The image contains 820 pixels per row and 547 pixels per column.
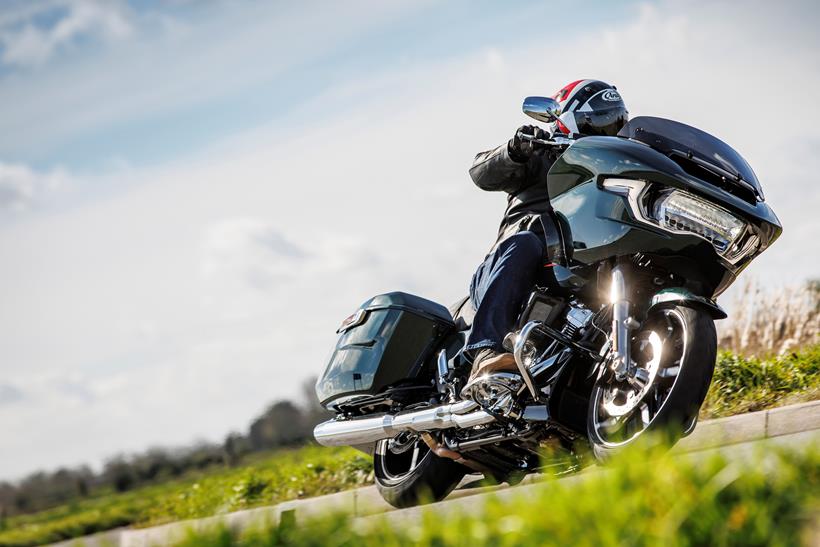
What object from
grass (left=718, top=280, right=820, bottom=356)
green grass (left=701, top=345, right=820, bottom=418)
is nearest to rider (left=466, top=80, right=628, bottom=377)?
green grass (left=701, top=345, right=820, bottom=418)

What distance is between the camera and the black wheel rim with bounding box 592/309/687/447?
156 inches

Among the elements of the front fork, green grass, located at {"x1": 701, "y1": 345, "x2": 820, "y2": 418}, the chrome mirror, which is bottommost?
green grass, located at {"x1": 701, "y1": 345, "x2": 820, "y2": 418}

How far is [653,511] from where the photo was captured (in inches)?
91.9

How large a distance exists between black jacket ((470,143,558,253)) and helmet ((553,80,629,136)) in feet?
0.71

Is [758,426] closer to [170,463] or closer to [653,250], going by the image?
[653,250]

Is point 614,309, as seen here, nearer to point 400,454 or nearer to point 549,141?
point 549,141

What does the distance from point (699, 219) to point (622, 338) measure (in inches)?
21.7

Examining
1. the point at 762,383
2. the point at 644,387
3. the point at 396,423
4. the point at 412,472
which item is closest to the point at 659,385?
the point at 644,387

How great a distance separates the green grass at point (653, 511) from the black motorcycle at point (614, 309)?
1.05 m

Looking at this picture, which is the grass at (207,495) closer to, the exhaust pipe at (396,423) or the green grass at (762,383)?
the exhaust pipe at (396,423)

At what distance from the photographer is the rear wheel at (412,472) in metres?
5.51

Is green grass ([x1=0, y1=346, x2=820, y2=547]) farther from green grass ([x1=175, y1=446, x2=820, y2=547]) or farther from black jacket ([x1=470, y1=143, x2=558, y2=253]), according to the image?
green grass ([x1=175, y1=446, x2=820, y2=547])

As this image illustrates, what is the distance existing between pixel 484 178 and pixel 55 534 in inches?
247

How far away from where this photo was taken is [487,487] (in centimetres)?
578
